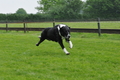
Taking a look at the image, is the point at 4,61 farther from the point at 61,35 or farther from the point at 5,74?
the point at 61,35

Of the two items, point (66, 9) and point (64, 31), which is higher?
point (66, 9)

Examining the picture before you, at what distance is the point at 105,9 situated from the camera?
2076 inches

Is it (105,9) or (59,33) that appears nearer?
(59,33)

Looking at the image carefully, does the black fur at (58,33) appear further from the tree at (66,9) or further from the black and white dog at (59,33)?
the tree at (66,9)

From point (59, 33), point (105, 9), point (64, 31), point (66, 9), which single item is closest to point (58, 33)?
point (59, 33)

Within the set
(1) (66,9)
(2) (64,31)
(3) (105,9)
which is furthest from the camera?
(1) (66,9)

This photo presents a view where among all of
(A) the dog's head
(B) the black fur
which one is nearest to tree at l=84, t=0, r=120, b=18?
(B) the black fur

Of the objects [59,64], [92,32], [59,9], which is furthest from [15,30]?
[59,9]

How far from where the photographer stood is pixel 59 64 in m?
7.25

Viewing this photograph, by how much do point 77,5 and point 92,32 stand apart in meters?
47.9

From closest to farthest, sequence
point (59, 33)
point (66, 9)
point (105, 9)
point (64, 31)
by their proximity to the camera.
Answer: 1. point (64, 31)
2. point (59, 33)
3. point (105, 9)
4. point (66, 9)

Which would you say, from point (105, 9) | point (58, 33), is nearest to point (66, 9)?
point (105, 9)

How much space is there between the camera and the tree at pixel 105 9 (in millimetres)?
51741

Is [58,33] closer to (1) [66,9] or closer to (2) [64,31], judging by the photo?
(2) [64,31]
